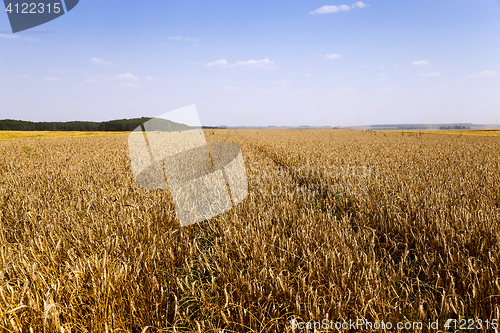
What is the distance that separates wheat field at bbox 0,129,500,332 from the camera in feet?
5.30

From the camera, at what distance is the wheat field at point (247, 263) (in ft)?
5.30

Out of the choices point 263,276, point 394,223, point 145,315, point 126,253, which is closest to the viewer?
point 145,315

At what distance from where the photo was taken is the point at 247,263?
82.9 inches

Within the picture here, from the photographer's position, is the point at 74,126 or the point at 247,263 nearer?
the point at 247,263

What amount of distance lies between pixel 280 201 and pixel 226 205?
2.65 feet

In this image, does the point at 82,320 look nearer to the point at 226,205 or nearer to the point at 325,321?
the point at 325,321

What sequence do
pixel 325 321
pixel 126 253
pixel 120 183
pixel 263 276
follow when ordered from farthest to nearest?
pixel 120 183 < pixel 126 253 < pixel 263 276 < pixel 325 321

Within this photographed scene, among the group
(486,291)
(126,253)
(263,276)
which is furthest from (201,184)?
(486,291)

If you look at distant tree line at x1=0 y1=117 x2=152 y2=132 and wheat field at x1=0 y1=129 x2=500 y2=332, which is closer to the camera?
wheat field at x1=0 y1=129 x2=500 y2=332

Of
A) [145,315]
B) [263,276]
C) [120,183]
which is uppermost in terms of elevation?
[120,183]

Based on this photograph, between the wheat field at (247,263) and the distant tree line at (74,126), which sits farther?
the distant tree line at (74,126)

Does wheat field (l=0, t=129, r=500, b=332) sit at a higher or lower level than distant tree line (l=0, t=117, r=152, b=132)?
lower

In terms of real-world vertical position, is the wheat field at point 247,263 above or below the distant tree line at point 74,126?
below

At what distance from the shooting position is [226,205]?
3.81 meters
